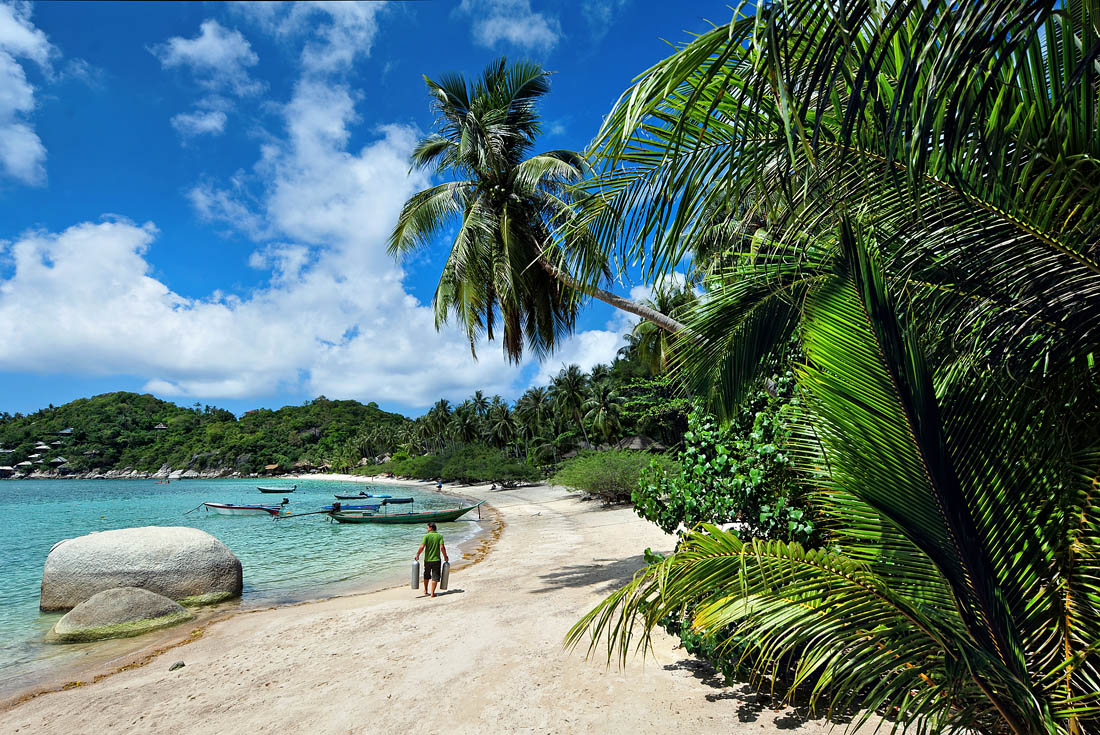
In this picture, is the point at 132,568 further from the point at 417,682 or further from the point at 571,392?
the point at 571,392

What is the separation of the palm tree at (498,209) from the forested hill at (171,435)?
122473mm

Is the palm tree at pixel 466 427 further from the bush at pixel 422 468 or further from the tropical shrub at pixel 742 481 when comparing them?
the tropical shrub at pixel 742 481

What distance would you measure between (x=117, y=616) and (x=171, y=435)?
159888mm

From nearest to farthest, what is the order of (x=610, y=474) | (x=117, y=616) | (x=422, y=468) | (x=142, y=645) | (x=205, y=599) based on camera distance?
(x=142, y=645) < (x=117, y=616) < (x=205, y=599) < (x=610, y=474) < (x=422, y=468)

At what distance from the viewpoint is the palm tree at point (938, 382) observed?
2520mm

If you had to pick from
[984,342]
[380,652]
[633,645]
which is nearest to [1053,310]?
[984,342]

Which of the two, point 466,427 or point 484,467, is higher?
point 466,427

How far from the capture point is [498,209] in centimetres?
1117

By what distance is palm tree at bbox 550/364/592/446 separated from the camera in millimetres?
56250

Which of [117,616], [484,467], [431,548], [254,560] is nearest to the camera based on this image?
[117,616]

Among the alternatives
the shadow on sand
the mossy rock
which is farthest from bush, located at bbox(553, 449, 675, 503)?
the mossy rock

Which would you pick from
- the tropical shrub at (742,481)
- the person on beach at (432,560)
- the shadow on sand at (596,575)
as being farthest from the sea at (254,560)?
the tropical shrub at (742,481)

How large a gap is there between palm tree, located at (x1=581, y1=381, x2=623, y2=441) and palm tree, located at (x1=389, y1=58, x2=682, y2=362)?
37.8m

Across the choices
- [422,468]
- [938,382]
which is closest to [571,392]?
[422,468]
